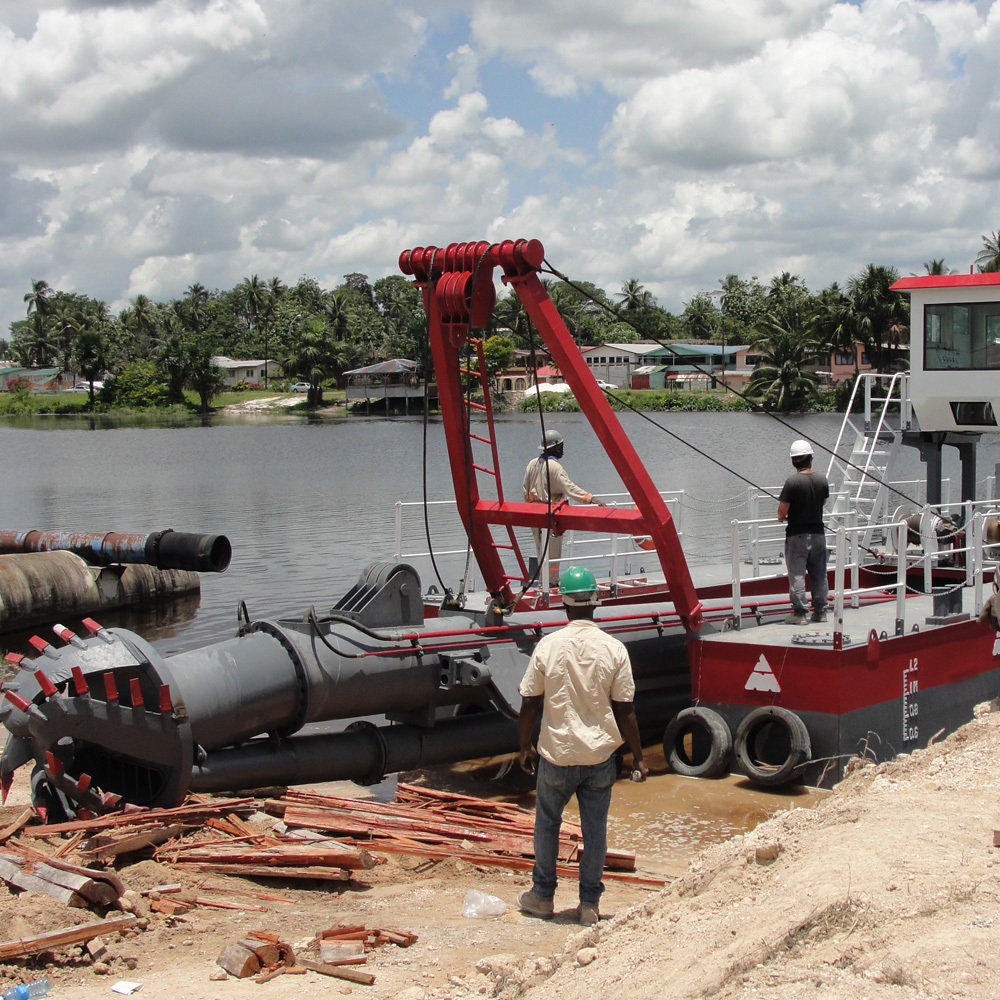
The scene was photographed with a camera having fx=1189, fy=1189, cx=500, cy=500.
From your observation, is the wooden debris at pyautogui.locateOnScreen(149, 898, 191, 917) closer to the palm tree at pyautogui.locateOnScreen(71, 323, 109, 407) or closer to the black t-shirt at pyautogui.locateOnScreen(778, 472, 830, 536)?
the black t-shirt at pyautogui.locateOnScreen(778, 472, 830, 536)

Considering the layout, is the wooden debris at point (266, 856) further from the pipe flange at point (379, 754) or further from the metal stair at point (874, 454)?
the metal stair at point (874, 454)

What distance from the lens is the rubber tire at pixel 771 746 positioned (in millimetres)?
10438

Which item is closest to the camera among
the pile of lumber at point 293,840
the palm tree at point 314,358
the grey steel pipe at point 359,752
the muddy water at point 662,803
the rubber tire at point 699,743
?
the pile of lumber at point 293,840

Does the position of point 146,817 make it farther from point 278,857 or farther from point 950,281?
point 950,281

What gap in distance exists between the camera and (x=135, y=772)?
8.55m

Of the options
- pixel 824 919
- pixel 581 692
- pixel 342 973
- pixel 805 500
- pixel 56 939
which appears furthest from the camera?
pixel 805 500

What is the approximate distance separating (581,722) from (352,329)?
12103 centimetres

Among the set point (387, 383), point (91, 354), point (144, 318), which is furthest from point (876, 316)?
point (144, 318)

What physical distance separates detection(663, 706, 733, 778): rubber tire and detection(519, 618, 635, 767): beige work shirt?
498 cm

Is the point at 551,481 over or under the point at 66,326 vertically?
under

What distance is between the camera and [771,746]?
1093cm

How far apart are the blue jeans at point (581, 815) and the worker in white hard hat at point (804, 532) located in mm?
5438

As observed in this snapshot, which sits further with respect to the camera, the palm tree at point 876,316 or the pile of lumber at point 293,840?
the palm tree at point 876,316

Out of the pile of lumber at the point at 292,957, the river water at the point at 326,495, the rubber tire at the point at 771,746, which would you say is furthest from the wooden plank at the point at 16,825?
the rubber tire at the point at 771,746
